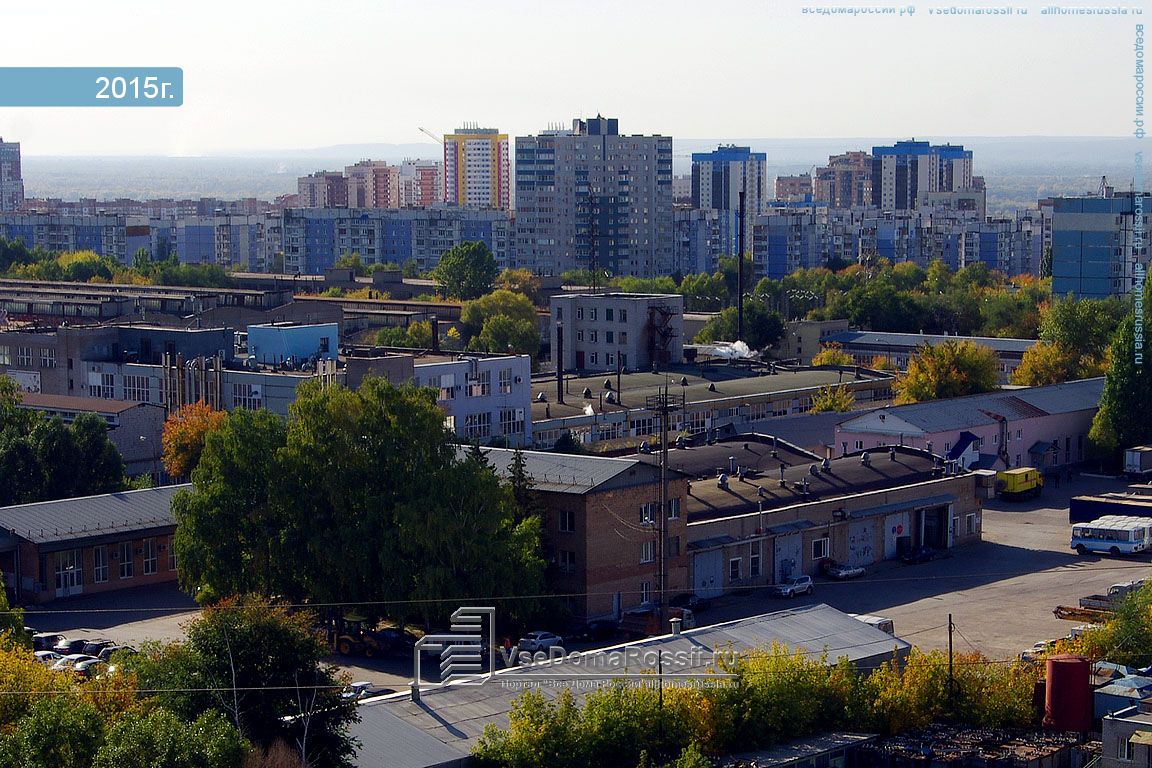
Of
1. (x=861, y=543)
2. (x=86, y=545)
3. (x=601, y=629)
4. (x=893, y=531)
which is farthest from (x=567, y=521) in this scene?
(x=893, y=531)

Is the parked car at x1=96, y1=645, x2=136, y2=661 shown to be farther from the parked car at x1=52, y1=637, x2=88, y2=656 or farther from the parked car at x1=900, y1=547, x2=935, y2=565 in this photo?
the parked car at x1=900, y1=547, x2=935, y2=565

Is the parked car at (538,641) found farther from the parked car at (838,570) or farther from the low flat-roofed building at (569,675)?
the parked car at (838,570)

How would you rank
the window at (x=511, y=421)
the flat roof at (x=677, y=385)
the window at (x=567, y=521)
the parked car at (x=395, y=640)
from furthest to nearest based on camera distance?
the flat roof at (x=677, y=385) → the window at (x=511, y=421) → the window at (x=567, y=521) → the parked car at (x=395, y=640)

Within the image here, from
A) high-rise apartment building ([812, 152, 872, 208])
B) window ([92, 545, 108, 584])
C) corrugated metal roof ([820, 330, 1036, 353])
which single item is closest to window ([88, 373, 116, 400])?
window ([92, 545, 108, 584])

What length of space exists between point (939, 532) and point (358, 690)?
10.2 metres

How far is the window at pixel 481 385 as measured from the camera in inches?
947

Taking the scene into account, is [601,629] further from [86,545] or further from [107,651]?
[86,545]

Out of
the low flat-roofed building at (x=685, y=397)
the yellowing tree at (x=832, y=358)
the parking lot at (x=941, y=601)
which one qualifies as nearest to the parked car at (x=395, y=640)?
the parking lot at (x=941, y=601)

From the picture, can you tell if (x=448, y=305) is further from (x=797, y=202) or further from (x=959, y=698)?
(x=797, y=202)

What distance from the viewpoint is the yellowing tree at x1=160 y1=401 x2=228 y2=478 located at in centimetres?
2133

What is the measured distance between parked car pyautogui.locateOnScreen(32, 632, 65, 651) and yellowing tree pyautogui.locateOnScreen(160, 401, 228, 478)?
18.8 ft

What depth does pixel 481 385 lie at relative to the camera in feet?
79.3

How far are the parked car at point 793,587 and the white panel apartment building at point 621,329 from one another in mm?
13309

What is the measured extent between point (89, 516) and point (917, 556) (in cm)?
901
